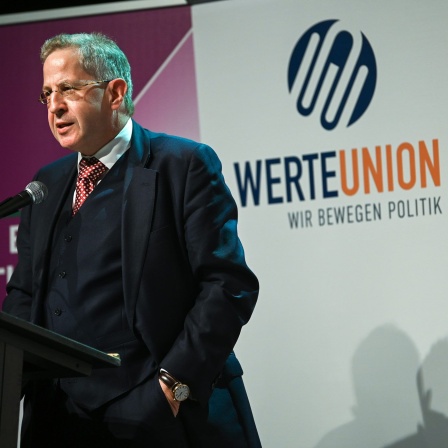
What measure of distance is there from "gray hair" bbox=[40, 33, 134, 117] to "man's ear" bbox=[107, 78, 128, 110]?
0.06ft

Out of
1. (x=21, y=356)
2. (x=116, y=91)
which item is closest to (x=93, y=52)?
(x=116, y=91)

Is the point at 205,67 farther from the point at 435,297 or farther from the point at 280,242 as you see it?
the point at 435,297

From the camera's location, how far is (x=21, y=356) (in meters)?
1.71

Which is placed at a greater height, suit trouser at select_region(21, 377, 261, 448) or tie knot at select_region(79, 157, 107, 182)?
tie knot at select_region(79, 157, 107, 182)

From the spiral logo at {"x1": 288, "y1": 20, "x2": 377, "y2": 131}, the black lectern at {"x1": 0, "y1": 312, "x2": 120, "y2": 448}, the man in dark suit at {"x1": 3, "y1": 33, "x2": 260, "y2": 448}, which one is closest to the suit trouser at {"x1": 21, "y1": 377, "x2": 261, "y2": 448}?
the man in dark suit at {"x1": 3, "y1": 33, "x2": 260, "y2": 448}

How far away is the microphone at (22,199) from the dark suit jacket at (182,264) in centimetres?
26

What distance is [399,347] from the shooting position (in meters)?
3.42

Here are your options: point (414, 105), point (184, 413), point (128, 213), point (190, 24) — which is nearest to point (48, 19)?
point (190, 24)

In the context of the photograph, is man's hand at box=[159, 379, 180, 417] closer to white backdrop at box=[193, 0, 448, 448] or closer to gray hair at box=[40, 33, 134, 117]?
gray hair at box=[40, 33, 134, 117]

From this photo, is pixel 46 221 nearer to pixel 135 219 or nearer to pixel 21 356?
pixel 135 219

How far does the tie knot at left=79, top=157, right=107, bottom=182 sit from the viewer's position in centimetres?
232

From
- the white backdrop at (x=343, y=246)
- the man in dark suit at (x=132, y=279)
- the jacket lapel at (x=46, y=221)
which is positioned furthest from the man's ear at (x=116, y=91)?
the white backdrop at (x=343, y=246)

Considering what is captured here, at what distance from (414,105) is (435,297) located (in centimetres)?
81

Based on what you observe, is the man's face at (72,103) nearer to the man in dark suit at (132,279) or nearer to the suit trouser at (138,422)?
the man in dark suit at (132,279)
